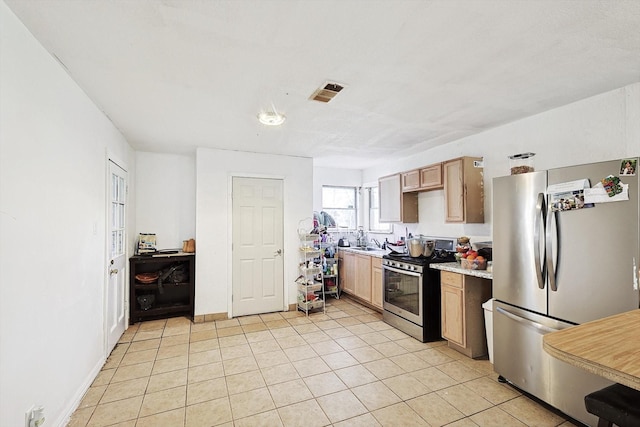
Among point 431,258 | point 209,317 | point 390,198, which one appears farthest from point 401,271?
point 209,317

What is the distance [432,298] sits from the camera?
3475 mm

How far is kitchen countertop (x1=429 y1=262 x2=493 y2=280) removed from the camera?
2.84 metres

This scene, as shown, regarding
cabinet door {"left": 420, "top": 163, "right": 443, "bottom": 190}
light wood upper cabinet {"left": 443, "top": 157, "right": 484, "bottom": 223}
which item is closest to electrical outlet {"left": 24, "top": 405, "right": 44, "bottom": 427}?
light wood upper cabinet {"left": 443, "top": 157, "right": 484, "bottom": 223}

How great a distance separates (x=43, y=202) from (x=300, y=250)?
10.9ft

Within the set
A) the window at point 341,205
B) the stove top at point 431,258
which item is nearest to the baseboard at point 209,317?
the stove top at point 431,258

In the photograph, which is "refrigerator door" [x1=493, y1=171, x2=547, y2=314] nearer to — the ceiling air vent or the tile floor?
the tile floor

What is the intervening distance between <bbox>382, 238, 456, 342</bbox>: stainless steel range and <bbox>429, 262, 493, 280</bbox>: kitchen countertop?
0.12 metres

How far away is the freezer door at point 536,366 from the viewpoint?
1998 millimetres

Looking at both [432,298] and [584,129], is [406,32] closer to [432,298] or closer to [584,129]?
[584,129]

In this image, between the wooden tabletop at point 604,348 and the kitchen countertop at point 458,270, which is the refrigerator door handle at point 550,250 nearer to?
the kitchen countertop at point 458,270

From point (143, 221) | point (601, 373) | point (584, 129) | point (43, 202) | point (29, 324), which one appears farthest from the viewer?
point (143, 221)

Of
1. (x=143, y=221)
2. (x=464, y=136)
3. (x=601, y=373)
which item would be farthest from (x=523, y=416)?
(x=143, y=221)

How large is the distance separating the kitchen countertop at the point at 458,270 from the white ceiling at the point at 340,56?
1592 millimetres

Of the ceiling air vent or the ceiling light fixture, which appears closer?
the ceiling air vent
